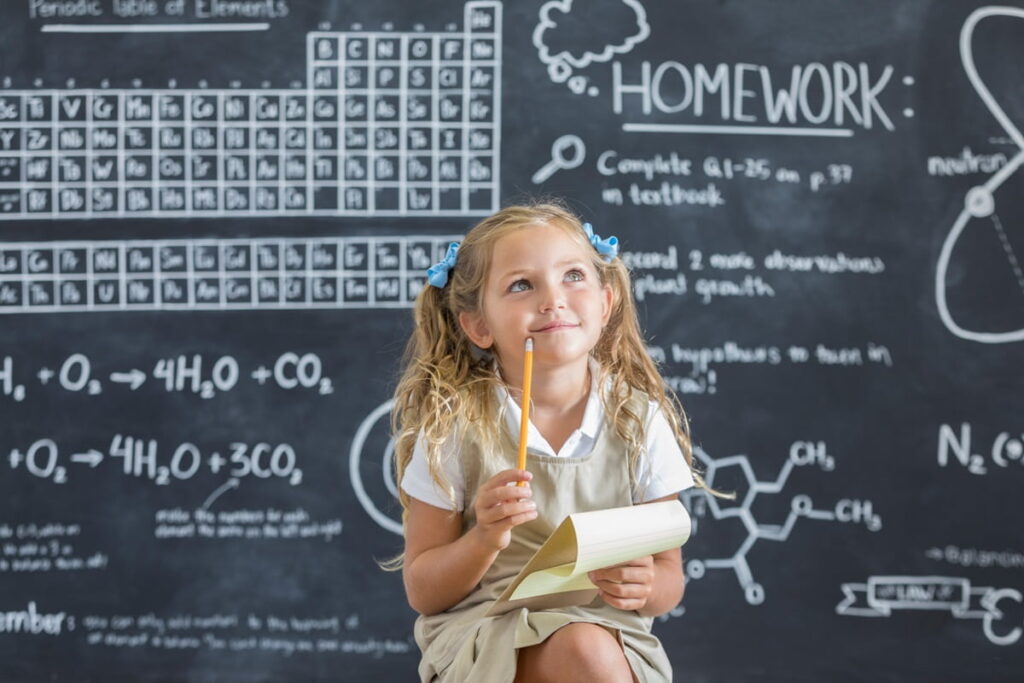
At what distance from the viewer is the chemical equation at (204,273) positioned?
2.23 meters

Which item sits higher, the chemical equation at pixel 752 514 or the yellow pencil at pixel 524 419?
the yellow pencil at pixel 524 419

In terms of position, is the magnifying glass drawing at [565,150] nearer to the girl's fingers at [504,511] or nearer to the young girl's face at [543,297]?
the young girl's face at [543,297]

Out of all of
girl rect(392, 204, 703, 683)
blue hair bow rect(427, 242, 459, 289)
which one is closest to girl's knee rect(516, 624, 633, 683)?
girl rect(392, 204, 703, 683)

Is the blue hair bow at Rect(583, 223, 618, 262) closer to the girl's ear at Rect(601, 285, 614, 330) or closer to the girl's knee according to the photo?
the girl's ear at Rect(601, 285, 614, 330)

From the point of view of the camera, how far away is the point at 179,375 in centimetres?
224

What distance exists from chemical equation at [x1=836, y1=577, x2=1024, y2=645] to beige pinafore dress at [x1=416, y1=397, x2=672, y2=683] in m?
0.93

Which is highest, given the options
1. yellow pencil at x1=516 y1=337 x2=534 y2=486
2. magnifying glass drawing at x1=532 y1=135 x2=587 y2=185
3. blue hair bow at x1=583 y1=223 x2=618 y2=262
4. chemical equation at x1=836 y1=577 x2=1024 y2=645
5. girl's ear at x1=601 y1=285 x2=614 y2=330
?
magnifying glass drawing at x1=532 y1=135 x2=587 y2=185

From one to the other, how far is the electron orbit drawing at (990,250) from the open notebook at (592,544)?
1.16 meters

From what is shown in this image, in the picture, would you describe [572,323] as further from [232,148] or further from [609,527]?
[232,148]

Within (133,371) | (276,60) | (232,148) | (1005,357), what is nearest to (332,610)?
(133,371)

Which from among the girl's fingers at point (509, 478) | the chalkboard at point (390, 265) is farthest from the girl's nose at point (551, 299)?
the chalkboard at point (390, 265)

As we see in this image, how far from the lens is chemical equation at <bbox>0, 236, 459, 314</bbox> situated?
2232 mm

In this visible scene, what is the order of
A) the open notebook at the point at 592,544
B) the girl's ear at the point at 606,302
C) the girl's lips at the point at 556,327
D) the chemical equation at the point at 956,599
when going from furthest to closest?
the chemical equation at the point at 956,599
the girl's ear at the point at 606,302
the girl's lips at the point at 556,327
the open notebook at the point at 592,544

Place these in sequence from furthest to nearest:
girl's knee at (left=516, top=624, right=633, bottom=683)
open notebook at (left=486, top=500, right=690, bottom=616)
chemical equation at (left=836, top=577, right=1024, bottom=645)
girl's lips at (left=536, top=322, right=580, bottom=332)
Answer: chemical equation at (left=836, top=577, right=1024, bottom=645)
girl's lips at (left=536, top=322, right=580, bottom=332)
girl's knee at (left=516, top=624, right=633, bottom=683)
open notebook at (left=486, top=500, right=690, bottom=616)
